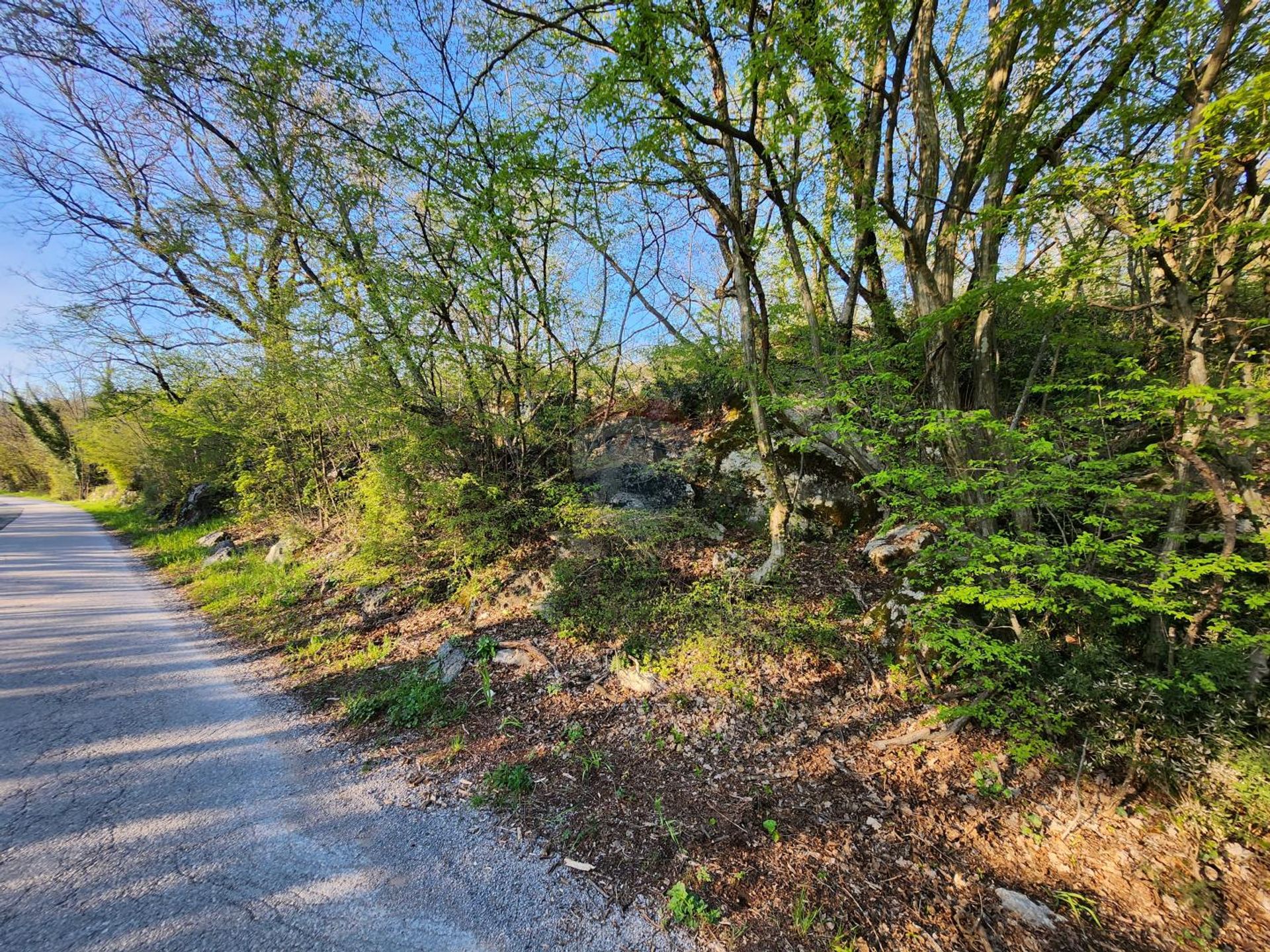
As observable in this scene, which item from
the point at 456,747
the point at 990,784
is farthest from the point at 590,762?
the point at 990,784

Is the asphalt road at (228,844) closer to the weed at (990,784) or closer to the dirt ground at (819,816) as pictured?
the dirt ground at (819,816)

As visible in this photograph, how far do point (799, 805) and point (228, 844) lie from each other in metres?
3.16

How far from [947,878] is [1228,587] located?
2271 millimetres

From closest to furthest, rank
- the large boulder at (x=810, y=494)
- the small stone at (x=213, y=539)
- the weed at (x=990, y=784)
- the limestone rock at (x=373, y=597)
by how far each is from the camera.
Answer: the weed at (x=990, y=784), the large boulder at (x=810, y=494), the limestone rock at (x=373, y=597), the small stone at (x=213, y=539)

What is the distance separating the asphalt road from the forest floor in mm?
215

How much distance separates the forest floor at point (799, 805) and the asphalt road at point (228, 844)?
0.22 m

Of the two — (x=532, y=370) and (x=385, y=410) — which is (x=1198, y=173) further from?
(x=385, y=410)

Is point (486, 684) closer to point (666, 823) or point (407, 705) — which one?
point (407, 705)

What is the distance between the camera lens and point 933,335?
12.6ft

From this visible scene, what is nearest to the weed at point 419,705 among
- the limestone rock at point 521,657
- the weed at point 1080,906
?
the limestone rock at point 521,657

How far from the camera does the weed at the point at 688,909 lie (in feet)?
6.41

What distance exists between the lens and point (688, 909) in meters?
2.00

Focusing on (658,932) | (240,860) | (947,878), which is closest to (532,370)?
(240,860)

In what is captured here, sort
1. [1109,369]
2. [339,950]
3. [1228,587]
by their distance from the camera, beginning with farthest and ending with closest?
[1109,369], [1228,587], [339,950]
